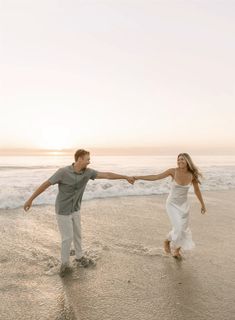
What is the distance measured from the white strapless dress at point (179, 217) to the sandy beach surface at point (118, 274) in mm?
333

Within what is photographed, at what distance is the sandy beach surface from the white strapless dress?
1.09 ft

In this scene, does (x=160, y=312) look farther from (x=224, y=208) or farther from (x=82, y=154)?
(x=224, y=208)

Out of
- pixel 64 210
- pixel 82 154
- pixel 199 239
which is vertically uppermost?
pixel 82 154

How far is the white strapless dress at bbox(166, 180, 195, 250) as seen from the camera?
6102 millimetres

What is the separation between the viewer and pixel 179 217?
6.17 metres

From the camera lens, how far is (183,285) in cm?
489

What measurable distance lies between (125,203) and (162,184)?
15.4 ft

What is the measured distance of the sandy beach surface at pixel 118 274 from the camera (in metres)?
4.06

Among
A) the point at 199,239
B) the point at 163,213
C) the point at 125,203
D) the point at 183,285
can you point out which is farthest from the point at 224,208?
the point at 183,285

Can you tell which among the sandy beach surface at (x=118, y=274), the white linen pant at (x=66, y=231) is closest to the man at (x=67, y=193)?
the white linen pant at (x=66, y=231)

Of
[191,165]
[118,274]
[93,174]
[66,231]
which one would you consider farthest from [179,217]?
[66,231]

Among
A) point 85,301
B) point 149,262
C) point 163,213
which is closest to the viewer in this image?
point 85,301

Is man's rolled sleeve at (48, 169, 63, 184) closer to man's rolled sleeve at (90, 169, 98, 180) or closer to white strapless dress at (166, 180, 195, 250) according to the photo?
man's rolled sleeve at (90, 169, 98, 180)

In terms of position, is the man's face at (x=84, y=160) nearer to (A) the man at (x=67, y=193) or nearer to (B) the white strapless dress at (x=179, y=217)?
(A) the man at (x=67, y=193)
